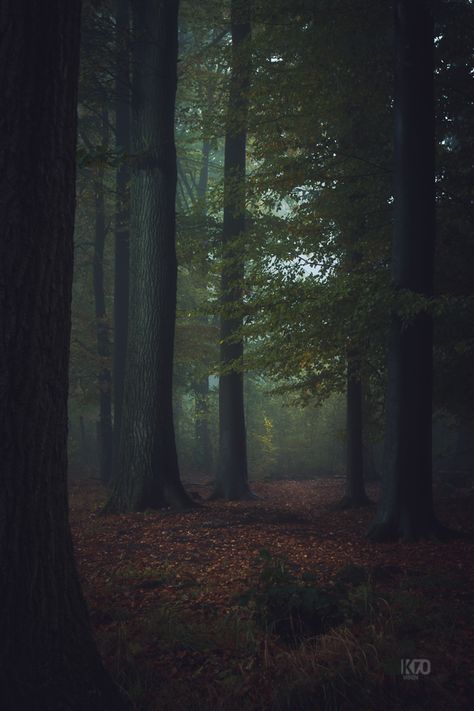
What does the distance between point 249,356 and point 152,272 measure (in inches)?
95.2

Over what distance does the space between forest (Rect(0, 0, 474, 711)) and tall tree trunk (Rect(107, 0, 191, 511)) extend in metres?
0.05

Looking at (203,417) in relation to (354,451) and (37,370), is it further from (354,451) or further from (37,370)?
(37,370)

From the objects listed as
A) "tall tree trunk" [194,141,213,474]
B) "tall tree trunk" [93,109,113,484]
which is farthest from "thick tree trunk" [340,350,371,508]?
"tall tree trunk" [194,141,213,474]

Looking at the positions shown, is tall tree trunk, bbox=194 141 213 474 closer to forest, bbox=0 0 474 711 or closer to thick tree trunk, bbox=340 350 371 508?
forest, bbox=0 0 474 711

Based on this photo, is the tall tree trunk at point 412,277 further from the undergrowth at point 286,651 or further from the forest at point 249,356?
the undergrowth at point 286,651

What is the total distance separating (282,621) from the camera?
4297 millimetres

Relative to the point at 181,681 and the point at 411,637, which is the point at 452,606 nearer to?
the point at 411,637

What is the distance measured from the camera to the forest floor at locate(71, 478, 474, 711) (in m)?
3.49

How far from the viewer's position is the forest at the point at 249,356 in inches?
124

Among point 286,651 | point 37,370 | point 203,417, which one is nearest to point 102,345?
point 203,417

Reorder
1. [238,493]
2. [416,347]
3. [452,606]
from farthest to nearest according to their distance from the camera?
[238,493], [416,347], [452,606]

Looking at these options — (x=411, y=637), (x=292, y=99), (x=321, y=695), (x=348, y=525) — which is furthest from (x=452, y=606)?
(x=292, y=99)

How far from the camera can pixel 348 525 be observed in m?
8.91

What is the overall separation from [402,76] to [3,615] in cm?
838
